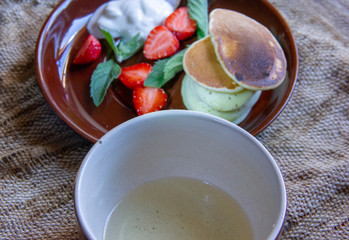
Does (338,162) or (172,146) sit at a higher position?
(172,146)

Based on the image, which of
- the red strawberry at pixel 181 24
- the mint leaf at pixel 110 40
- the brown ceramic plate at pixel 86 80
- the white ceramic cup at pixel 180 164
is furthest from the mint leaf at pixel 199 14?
the white ceramic cup at pixel 180 164

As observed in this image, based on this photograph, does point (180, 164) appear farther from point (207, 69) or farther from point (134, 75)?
point (134, 75)

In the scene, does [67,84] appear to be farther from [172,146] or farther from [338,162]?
[338,162]

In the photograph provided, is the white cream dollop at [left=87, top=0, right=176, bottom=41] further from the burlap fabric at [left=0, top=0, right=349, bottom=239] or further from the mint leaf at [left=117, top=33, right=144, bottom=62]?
the burlap fabric at [left=0, top=0, right=349, bottom=239]

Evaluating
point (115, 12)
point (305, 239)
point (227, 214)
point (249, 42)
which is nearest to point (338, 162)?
point (305, 239)

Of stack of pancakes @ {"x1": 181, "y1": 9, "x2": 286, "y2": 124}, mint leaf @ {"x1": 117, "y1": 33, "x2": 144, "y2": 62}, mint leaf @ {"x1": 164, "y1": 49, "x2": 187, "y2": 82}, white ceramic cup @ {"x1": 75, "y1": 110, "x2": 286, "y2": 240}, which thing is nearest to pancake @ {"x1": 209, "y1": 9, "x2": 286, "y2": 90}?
stack of pancakes @ {"x1": 181, "y1": 9, "x2": 286, "y2": 124}

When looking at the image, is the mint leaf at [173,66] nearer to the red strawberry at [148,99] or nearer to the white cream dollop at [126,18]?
the red strawberry at [148,99]

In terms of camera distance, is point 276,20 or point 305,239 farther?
point 276,20

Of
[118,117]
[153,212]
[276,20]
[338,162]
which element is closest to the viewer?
[153,212]
